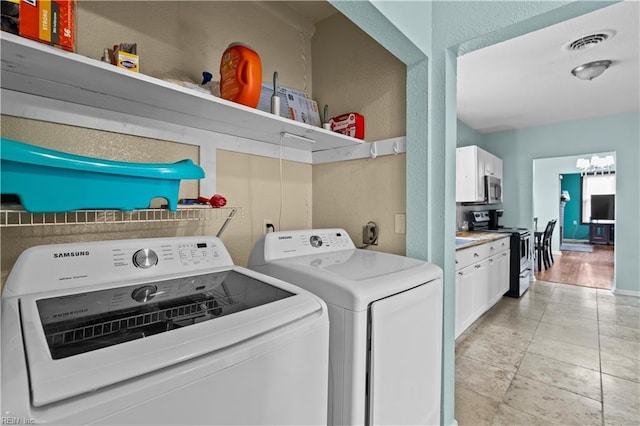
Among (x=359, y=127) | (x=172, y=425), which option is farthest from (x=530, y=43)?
(x=172, y=425)

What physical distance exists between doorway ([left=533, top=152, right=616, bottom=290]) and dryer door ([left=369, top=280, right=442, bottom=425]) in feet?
15.3

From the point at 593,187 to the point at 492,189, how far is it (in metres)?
6.85

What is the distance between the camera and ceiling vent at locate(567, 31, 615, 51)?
232cm

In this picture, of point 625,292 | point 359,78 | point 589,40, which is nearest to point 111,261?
point 359,78

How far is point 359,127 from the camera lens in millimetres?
1843

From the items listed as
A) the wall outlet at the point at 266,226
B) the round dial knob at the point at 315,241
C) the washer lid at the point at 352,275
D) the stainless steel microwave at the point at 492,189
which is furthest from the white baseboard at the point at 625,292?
the wall outlet at the point at 266,226

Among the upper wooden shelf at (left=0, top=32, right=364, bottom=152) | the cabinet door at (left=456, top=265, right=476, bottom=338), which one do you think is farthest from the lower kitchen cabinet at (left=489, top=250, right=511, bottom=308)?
the upper wooden shelf at (left=0, top=32, right=364, bottom=152)

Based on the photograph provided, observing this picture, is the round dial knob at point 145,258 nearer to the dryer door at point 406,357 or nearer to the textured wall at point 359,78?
the dryer door at point 406,357

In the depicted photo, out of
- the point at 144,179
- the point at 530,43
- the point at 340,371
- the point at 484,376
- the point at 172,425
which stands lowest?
the point at 484,376

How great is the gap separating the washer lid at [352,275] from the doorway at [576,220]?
481cm

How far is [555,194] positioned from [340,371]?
875cm

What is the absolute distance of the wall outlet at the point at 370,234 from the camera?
182cm

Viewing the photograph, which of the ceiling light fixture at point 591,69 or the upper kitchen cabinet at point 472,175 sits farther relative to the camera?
the upper kitchen cabinet at point 472,175

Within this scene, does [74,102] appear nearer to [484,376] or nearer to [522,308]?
[484,376]
